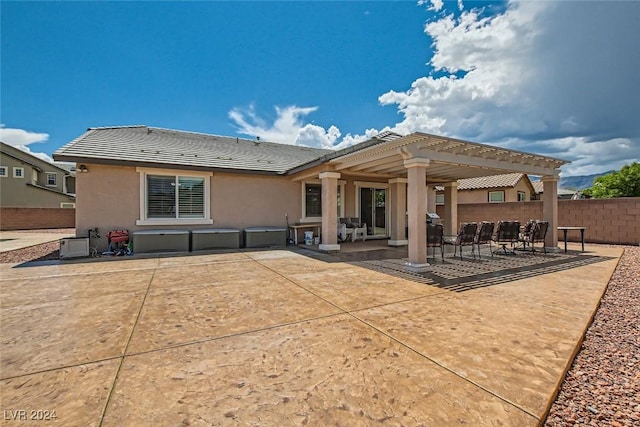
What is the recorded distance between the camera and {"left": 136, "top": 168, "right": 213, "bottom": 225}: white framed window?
364 inches

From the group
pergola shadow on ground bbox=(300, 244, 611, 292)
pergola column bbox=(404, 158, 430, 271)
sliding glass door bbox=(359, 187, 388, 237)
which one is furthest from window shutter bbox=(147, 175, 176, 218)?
pergola column bbox=(404, 158, 430, 271)

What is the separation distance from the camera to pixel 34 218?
19.0 meters

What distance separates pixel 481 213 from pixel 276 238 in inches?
439

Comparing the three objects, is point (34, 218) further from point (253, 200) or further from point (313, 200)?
point (313, 200)

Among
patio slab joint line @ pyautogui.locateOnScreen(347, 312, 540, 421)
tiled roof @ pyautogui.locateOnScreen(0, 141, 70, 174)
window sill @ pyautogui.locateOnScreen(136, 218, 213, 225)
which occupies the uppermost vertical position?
tiled roof @ pyautogui.locateOnScreen(0, 141, 70, 174)

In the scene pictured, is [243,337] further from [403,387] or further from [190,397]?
[403,387]

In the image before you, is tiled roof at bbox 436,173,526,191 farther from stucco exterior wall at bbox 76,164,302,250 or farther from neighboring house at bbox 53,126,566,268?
stucco exterior wall at bbox 76,164,302,250

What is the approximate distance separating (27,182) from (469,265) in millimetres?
35284

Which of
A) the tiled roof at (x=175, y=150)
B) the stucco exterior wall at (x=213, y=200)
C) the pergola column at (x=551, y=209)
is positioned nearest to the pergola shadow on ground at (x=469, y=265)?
the pergola column at (x=551, y=209)

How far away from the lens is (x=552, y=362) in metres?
2.45

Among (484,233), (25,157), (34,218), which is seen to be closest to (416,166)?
(484,233)

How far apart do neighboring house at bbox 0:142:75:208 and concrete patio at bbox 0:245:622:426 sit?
27.8 m

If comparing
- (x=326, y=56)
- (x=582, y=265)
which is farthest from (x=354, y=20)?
(x=582, y=265)

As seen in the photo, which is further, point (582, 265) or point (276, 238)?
point (276, 238)
